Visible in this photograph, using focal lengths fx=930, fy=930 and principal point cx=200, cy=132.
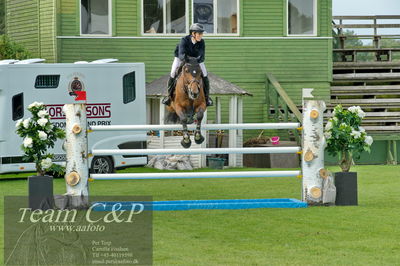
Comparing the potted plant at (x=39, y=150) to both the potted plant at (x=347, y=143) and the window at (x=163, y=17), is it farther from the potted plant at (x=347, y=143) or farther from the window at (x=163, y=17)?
the window at (x=163, y=17)

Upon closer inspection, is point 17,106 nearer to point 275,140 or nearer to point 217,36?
point 275,140

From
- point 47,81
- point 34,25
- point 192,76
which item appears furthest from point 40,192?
point 34,25

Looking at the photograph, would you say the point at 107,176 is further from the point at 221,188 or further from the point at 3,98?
the point at 3,98

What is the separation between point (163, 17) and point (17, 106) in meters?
7.80

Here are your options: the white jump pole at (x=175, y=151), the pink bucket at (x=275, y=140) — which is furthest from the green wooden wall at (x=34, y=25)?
the white jump pole at (x=175, y=151)

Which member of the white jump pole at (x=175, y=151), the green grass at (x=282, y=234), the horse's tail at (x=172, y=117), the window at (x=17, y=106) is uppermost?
the window at (x=17, y=106)

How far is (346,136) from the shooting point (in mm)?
13914

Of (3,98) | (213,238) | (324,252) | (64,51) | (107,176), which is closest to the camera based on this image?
(324,252)

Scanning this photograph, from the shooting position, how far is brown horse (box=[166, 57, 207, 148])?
13.9 m

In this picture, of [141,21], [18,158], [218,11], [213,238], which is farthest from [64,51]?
[213,238]

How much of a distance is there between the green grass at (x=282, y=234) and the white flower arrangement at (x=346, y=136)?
86 cm

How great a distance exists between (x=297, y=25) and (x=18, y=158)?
10978 millimetres

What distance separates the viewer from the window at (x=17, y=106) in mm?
21594

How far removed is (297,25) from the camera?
94.6 feet
